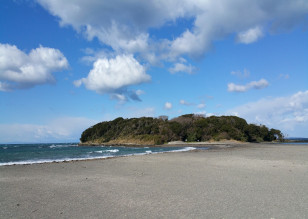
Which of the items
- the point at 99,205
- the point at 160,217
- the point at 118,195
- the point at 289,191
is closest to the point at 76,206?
the point at 99,205

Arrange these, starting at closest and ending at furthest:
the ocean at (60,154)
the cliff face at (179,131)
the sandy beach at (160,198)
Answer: the sandy beach at (160,198) < the ocean at (60,154) < the cliff face at (179,131)

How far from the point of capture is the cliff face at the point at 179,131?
90.0m

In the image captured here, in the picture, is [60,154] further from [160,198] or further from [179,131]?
[179,131]

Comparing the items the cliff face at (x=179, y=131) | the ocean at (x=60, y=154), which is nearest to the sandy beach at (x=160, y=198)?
the ocean at (x=60, y=154)

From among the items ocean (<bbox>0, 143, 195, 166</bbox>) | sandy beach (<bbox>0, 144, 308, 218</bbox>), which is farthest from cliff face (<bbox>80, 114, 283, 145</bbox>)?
sandy beach (<bbox>0, 144, 308, 218</bbox>)

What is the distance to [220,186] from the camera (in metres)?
9.20

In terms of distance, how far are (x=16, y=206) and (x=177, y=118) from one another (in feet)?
335

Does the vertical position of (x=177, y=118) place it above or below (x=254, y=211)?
above

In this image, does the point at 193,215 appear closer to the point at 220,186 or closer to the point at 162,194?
the point at 162,194

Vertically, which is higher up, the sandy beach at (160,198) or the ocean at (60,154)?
the ocean at (60,154)

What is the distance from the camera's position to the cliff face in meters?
90.0

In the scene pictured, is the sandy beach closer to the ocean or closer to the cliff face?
the ocean

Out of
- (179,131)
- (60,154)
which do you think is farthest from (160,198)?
(179,131)

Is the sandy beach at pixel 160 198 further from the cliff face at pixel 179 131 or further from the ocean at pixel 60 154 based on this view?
the cliff face at pixel 179 131
